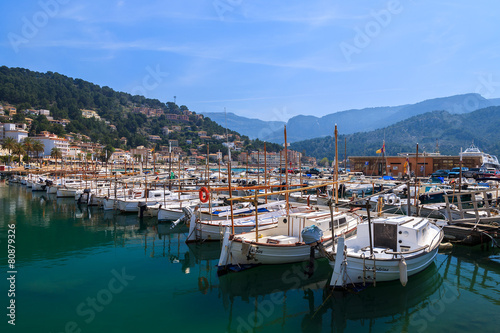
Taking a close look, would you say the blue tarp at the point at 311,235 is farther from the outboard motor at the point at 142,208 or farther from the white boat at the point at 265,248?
the outboard motor at the point at 142,208

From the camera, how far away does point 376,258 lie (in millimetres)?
13180

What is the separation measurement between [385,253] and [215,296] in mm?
7294

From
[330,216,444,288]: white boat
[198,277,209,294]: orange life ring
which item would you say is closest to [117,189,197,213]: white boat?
[198,277,209,294]: orange life ring

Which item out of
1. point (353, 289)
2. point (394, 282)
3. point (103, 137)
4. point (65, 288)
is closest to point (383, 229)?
point (394, 282)

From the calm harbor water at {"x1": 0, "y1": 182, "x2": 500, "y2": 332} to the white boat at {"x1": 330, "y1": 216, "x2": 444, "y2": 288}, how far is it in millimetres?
822

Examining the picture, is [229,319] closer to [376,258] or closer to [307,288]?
[307,288]

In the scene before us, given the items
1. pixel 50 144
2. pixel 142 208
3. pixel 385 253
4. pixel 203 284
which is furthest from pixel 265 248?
pixel 50 144

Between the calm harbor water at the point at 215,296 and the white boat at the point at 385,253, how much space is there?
2.70ft

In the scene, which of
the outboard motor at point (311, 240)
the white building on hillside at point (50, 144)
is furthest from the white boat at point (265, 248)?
the white building on hillside at point (50, 144)

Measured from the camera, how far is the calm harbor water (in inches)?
458

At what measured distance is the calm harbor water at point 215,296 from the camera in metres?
11.6

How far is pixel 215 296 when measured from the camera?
45.8 ft

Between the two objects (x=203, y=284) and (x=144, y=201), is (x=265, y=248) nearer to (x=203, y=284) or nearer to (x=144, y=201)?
(x=203, y=284)

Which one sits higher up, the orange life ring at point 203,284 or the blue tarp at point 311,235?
the blue tarp at point 311,235
